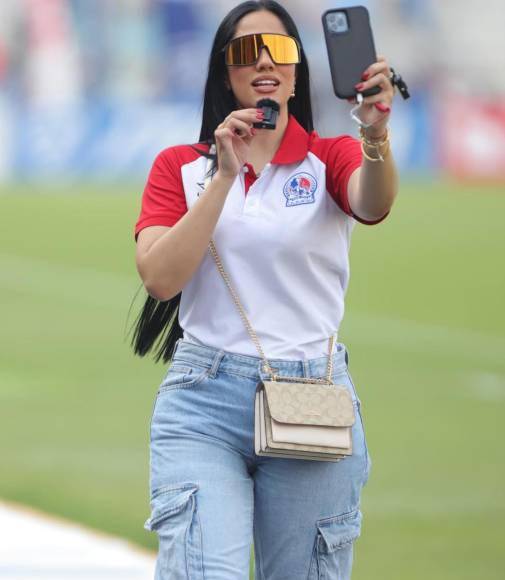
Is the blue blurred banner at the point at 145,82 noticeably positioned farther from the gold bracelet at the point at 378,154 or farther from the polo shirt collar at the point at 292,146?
the gold bracelet at the point at 378,154

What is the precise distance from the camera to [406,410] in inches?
396

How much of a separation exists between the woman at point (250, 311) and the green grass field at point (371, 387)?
255 cm

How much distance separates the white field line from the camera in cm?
562

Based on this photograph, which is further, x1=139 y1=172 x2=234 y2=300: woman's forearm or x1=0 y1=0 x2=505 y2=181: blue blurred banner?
x1=0 y1=0 x2=505 y2=181: blue blurred banner

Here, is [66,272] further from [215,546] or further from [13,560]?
[215,546]

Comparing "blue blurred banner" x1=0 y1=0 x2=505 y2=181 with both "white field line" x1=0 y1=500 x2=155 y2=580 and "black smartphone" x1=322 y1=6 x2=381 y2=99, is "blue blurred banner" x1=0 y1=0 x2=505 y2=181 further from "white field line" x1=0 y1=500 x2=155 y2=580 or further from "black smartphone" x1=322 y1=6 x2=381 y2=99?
"black smartphone" x1=322 y1=6 x2=381 y2=99

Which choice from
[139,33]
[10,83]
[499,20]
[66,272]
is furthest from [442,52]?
[66,272]

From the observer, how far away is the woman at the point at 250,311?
3.61 meters

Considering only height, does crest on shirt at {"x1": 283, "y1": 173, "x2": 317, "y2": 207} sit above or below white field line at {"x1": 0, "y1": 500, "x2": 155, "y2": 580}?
above

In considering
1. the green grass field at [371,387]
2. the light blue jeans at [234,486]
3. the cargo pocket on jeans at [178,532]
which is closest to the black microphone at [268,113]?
the light blue jeans at [234,486]

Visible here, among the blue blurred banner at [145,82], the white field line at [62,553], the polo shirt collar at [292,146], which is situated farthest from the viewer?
the blue blurred banner at [145,82]

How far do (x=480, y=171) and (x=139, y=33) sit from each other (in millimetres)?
10264

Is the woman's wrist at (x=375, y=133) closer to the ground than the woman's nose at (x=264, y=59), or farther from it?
closer to the ground

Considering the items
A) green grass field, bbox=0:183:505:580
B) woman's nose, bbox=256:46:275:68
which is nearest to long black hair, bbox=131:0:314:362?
woman's nose, bbox=256:46:275:68
